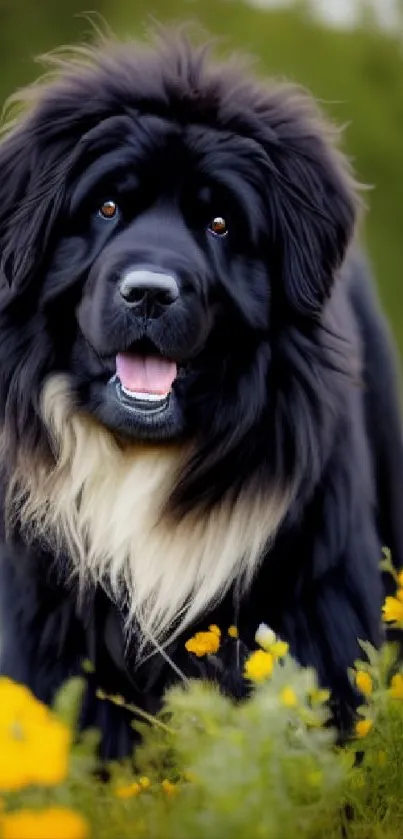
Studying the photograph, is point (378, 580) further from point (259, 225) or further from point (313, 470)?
point (259, 225)

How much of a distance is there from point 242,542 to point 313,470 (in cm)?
26

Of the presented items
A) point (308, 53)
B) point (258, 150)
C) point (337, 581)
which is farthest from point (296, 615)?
point (308, 53)

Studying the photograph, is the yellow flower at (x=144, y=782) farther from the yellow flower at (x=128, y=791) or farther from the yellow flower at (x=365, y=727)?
the yellow flower at (x=365, y=727)

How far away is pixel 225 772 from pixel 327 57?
12.2m

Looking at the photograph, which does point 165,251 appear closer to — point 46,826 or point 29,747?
point 29,747

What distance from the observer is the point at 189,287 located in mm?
3244

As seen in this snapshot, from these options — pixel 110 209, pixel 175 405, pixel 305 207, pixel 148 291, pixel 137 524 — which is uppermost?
pixel 305 207

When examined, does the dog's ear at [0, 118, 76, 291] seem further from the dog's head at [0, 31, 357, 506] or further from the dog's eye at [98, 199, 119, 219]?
the dog's eye at [98, 199, 119, 219]

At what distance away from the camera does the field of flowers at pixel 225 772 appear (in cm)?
168

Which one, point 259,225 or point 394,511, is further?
point 394,511

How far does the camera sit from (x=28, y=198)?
352cm

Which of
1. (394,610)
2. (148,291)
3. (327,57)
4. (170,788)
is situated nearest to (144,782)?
(170,788)

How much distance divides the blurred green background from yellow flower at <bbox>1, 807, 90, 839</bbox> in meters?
10.8

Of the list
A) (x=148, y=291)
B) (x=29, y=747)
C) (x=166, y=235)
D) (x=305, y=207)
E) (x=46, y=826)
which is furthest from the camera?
(x=305, y=207)
